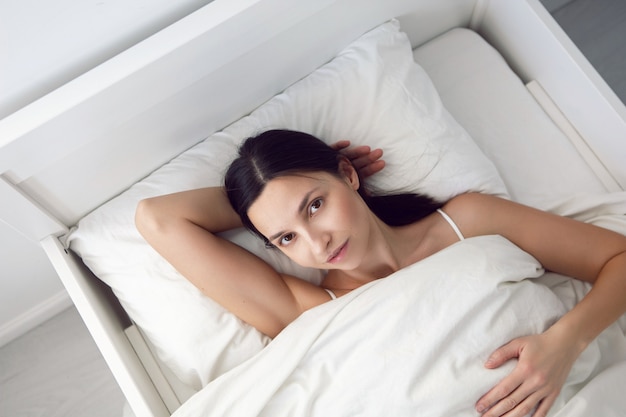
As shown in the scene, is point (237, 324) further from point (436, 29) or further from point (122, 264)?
point (436, 29)

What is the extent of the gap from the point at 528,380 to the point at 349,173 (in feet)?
1.54

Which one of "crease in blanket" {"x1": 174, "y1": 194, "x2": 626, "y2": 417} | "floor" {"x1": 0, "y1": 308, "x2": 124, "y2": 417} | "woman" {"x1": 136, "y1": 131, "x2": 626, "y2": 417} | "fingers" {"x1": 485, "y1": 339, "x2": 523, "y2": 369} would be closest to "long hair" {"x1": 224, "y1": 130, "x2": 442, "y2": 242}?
"woman" {"x1": 136, "y1": 131, "x2": 626, "y2": 417}

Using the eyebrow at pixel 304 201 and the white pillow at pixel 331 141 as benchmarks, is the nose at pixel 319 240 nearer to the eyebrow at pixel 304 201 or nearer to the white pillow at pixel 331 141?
the eyebrow at pixel 304 201

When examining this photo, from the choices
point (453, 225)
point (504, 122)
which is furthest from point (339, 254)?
point (504, 122)

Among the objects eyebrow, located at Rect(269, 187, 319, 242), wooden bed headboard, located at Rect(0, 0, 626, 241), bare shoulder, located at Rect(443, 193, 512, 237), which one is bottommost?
bare shoulder, located at Rect(443, 193, 512, 237)

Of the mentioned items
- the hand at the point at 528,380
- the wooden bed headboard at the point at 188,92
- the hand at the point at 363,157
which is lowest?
the hand at the point at 528,380

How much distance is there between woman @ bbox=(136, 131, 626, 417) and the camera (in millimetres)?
809

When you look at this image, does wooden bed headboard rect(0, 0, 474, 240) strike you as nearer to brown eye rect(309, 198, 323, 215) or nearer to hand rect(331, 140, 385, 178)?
hand rect(331, 140, 385, 178)

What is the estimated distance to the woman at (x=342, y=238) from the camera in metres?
0.81

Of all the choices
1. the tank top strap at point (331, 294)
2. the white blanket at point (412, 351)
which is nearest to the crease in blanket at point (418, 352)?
the white blanket at point (412, 351)

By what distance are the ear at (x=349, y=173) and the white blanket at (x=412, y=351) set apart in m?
0.20

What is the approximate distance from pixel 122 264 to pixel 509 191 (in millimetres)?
826

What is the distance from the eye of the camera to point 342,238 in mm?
845

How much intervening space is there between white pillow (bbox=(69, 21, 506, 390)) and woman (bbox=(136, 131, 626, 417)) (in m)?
0.05
